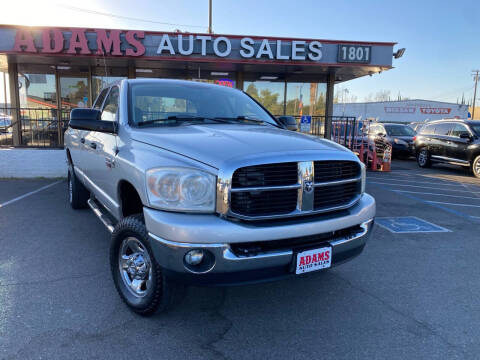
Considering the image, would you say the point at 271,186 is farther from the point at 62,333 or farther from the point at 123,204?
the point at 62,333

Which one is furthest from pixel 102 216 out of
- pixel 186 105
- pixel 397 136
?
pixel 397 136

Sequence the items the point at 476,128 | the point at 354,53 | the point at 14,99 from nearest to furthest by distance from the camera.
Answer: the point at 476,128, the point at 354,53, the point at 14,99

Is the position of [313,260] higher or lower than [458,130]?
lower

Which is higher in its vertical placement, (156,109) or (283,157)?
(156,109)

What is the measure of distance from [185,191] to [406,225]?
4.41 metres

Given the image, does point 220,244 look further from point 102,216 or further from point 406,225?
point 406,225

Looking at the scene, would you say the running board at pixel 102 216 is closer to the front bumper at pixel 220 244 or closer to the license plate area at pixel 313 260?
the front bumper at pixel 220 244

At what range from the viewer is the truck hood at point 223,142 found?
2.40 m

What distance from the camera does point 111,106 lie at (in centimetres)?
396

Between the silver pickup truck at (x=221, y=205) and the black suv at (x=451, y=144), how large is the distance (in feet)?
33.5

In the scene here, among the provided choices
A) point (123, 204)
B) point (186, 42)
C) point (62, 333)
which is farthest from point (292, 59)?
point (62, 333)

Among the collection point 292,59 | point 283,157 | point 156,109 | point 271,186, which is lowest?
point 271,186

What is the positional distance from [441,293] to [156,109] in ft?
10.6

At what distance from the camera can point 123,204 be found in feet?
10.2
